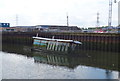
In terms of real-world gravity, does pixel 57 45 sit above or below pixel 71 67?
above

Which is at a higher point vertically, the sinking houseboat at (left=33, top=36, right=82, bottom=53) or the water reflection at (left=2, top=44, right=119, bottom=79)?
the sinking houseboat at (left=33, top=36, right=82, bottom=53)

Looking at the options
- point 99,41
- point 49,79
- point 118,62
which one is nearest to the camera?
point 49,79

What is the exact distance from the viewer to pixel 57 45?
136 ft

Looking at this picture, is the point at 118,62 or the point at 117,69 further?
the point at 118,62

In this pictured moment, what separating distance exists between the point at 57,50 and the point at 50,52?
2.07 meters

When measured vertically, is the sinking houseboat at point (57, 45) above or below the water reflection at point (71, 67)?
above

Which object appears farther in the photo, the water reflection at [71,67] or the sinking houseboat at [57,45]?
the sinking houseboat at [57,45]

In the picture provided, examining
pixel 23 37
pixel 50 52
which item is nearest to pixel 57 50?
pixel 50 52

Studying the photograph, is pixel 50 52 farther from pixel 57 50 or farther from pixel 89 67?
pixel 89 67

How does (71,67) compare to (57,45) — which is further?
(57,45)

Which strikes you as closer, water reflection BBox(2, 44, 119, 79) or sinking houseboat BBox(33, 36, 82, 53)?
water reflection BBox(2, 44, 119, 79)

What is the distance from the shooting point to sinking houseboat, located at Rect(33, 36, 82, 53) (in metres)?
39.2

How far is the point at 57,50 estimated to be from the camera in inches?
1615

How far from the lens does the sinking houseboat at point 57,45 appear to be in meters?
39.2
